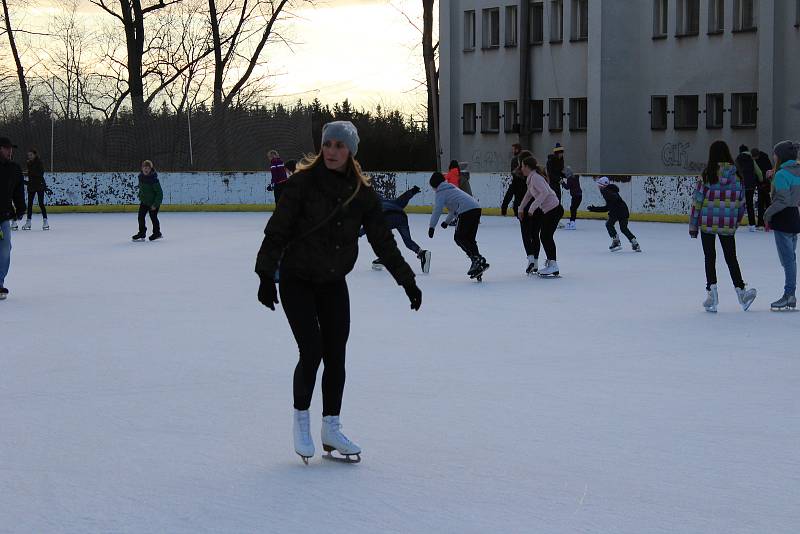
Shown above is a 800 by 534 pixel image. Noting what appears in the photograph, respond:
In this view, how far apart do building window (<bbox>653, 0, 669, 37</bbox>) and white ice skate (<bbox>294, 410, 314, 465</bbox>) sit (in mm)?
36529

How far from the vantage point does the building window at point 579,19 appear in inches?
1697

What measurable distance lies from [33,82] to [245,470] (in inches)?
1353

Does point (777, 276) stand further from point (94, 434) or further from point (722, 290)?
point (94, 434)

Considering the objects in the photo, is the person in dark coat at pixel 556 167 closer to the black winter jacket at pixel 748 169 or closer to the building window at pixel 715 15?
the black winter jacket at pixel 748 169

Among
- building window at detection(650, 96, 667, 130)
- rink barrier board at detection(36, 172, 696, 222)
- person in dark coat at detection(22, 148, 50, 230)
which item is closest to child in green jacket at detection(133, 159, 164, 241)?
person in dark coat at detection(22, 148, 50, 230)

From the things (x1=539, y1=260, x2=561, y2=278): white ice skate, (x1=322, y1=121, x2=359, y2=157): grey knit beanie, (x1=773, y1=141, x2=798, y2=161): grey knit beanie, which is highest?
(x1=322, y1=121, x2=359, y2=157): grey knit beanie

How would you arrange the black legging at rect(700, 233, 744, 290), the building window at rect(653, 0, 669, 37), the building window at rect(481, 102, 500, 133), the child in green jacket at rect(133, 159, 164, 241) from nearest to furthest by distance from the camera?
the black legging at rect(700, 233, 744, 290)
the child in green jacket at rect(133, 159, 164, 241)
the building window at rect(653, 0, 669, 37)
the building window at rect(481, 102, 500, 133)

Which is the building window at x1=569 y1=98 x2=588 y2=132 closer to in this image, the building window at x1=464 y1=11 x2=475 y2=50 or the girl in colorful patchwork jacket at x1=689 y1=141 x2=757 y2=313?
the building window at x1=464 y1=11 x2=475 y2=50

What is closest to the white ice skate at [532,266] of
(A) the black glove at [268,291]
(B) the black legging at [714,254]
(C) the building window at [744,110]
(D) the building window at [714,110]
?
(B) the black legging at [714,254]

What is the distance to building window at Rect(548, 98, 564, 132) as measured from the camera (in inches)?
1732

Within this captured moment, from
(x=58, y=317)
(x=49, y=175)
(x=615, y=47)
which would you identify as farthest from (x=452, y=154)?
(x=58, y=317)

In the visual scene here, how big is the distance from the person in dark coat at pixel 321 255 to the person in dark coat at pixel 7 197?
8151 mm

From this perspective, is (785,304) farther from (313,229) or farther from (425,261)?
(313,229)

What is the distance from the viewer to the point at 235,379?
8406 mm
